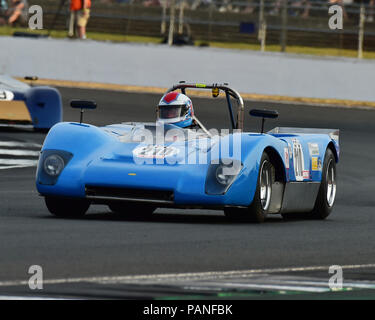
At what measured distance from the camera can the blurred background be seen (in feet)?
90.7

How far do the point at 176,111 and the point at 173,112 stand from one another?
30mm

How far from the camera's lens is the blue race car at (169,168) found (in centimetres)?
1010

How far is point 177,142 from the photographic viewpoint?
10648 millimetres

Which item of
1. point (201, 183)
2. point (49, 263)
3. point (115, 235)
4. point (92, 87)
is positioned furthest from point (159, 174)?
point (92, 87)

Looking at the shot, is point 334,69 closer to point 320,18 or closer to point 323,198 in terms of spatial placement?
point 320,18

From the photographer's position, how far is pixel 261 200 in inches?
416

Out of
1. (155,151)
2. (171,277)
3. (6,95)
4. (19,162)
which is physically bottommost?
(19,162)

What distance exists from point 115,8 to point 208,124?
8375 millimetres

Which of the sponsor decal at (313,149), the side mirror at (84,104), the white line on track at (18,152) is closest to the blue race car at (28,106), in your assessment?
the white line on track at (18,152)

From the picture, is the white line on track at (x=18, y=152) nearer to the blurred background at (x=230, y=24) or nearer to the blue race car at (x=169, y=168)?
the blue race car at (x=169, y=168)

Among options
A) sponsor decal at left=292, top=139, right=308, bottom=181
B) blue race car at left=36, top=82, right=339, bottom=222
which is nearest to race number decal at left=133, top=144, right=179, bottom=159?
blue race car at left=36, top=82, right=339, bottom=222
